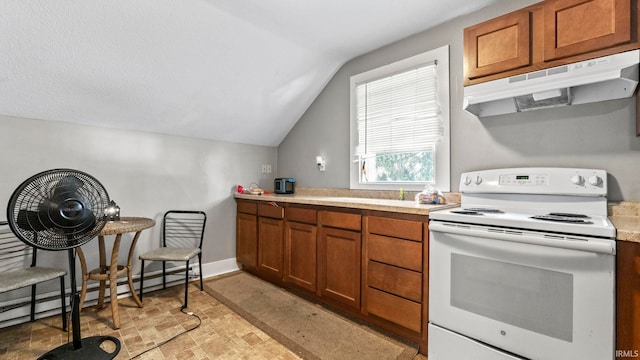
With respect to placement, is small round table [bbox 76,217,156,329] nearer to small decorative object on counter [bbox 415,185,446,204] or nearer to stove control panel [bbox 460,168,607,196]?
small decorative object on counter [bbox 415,185,446,204]

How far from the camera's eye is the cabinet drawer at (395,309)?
5.88 ft

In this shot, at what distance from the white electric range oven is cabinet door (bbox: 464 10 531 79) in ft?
2.24

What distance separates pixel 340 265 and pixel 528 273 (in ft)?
4.07

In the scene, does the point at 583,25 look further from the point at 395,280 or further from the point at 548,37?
the point at 395,280

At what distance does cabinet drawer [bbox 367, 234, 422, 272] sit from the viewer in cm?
179

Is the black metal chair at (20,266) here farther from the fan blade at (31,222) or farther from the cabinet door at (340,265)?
the cabinet door at (340,265)

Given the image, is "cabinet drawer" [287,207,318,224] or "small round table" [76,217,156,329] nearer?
"small round table" [76,217,156,329]

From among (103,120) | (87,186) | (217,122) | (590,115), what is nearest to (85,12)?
(103,120)

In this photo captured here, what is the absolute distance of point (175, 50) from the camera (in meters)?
2.25

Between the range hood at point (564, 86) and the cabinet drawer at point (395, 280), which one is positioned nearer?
the range hood at point (564, 86)

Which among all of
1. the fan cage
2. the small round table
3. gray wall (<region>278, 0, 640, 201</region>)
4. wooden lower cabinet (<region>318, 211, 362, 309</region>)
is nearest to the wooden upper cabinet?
gray wall (<region>278, 0, 640, 201</region>)

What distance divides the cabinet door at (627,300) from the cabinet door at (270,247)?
2.27 m

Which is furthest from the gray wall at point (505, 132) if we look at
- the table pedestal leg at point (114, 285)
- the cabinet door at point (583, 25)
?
the table pedestal leg at point (114, 285)

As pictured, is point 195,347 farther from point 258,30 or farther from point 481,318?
point 258,30
